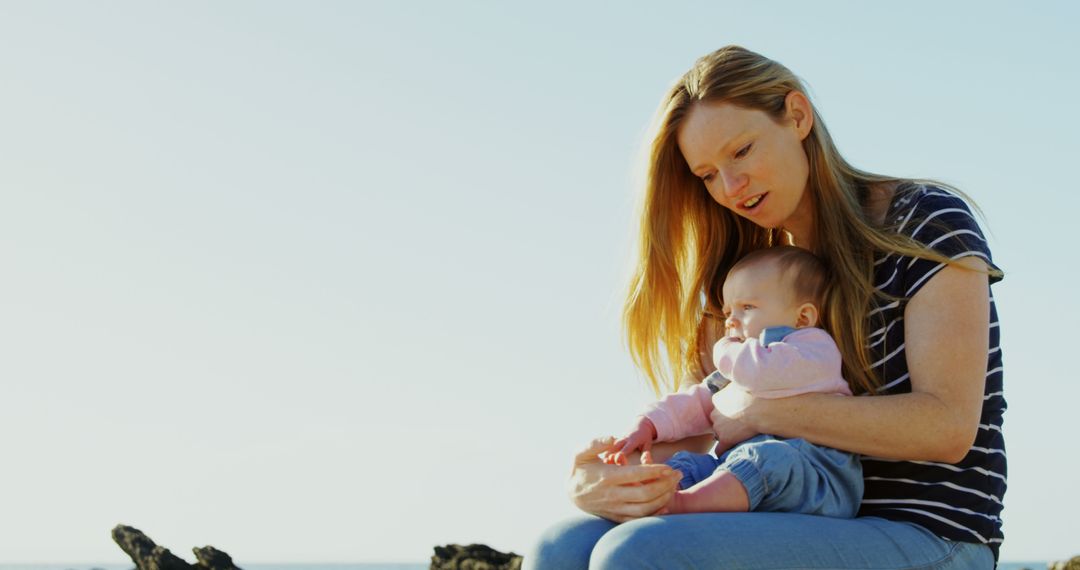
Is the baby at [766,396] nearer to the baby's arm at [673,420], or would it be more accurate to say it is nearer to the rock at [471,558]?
the baby's arm at [673,420]

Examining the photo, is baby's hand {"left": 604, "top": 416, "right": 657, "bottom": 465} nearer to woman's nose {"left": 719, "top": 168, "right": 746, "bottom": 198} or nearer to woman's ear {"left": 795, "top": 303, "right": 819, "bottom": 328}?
woman's ear {"left": 795, "top": 303, "right": 819, "bottom": 328}

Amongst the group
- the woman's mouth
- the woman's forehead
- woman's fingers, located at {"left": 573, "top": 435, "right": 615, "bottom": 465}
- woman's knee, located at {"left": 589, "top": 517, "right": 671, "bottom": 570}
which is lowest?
woman's knee, located at {"left": 589, "top": 517, "right": 671, "bottom": 570}

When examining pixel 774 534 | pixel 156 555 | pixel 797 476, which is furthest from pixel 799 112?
pixel 156 555

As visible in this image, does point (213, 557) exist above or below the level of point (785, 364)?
below

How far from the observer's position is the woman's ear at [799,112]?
455 centimetres

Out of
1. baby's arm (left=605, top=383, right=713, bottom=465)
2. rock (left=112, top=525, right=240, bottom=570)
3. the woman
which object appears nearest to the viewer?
the woman

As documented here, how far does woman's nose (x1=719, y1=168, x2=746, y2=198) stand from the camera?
14.8ft

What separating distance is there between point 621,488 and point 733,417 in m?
0.51

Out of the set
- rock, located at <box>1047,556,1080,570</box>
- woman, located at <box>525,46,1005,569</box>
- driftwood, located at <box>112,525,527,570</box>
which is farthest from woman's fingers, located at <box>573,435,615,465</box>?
rock, located at <box>1047,556,1080,570</box>

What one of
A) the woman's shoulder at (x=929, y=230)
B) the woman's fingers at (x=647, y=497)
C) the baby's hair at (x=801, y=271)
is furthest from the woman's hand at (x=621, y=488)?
the woman's shoulder at (x=929, y=230)

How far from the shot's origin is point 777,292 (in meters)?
4.35

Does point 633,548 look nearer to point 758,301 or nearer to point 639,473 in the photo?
point 639,473

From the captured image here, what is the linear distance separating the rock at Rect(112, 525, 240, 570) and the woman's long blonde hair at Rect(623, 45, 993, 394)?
148 inches

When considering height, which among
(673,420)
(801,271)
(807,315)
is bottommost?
(673,420)
